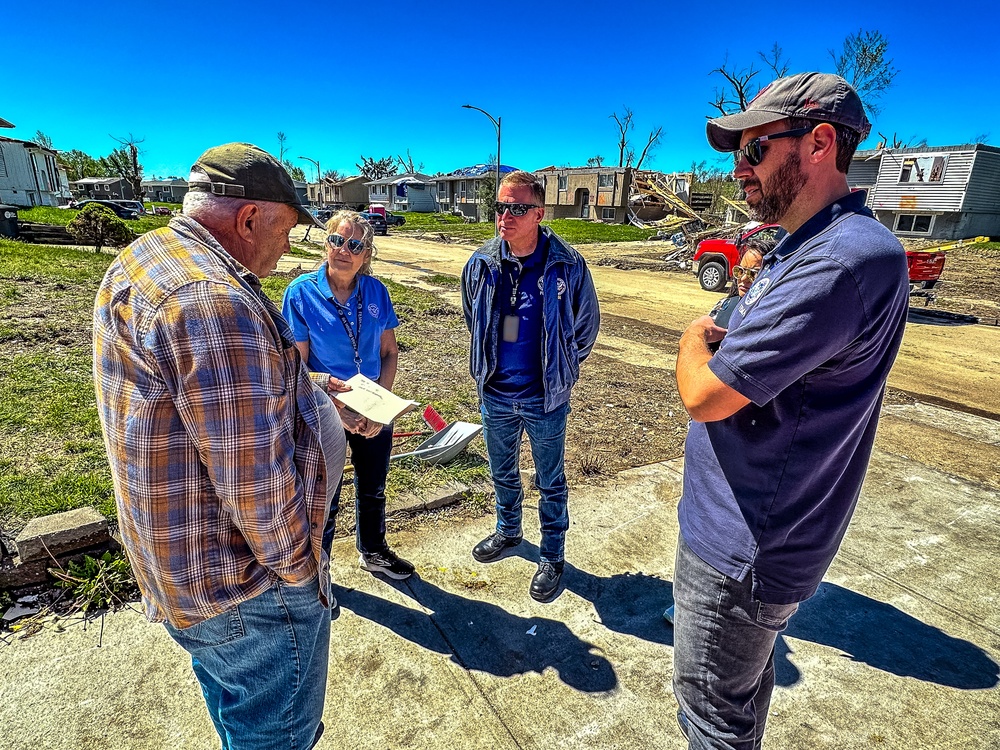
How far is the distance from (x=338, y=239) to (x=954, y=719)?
343 centimetres

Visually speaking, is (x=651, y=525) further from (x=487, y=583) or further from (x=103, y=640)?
(x=103, y=640)

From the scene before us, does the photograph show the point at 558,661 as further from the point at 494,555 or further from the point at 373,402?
the point at 373,402

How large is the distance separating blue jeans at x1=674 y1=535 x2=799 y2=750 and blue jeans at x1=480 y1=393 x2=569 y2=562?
4.30ft

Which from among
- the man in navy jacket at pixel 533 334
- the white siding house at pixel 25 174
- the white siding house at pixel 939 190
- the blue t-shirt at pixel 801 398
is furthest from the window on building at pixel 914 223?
the white siding house at pixel 25 174

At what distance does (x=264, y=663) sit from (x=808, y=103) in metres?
2.03

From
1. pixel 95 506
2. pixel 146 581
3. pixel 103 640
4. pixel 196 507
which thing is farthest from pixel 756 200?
pixel 95 506

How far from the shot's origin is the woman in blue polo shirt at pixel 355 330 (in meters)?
2.84

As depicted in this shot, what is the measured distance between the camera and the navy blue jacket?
9.55 feet

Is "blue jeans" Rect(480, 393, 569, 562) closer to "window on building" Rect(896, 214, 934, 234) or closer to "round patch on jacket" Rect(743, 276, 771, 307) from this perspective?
"round patch on jacket" Rect(743, 276, 771, 307)

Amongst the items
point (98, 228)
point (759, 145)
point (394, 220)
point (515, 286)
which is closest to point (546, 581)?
point (515, 286)

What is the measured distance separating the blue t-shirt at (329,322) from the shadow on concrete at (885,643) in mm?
2501

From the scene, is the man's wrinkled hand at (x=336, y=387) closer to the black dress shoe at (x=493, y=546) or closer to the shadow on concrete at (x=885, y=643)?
the black dress shoe at (x=493, y=546)

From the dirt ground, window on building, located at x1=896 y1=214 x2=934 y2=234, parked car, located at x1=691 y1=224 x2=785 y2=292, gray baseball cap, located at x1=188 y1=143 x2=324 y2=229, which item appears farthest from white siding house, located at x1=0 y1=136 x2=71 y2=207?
window on building, located at x1=896 y1=214 x2=934 y2=234

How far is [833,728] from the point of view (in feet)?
7.44
